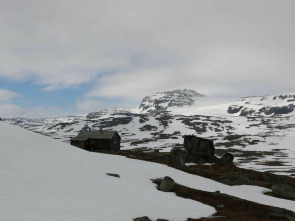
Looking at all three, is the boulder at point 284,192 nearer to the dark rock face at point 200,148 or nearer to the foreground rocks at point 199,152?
the foreground rocks at point 199,152

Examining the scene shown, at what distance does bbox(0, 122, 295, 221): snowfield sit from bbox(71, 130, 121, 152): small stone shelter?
60.2m

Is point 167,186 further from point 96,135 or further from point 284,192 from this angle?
point 96,135

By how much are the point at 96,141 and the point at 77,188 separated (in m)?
78.4

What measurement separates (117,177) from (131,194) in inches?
240

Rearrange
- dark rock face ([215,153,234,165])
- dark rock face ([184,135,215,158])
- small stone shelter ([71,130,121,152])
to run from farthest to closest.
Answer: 1. small stone shelter ([71,130,121,152])
2. dark rock face ([184,135,215,158])
3. dark rock face ([215,153,234,165])

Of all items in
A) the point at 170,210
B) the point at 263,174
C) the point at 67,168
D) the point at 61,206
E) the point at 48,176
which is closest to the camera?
the point at 61,206

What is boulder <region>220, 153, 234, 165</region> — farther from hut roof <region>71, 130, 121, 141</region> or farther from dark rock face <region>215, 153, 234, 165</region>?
hut roof <region>71, 130, 121, 141</region>

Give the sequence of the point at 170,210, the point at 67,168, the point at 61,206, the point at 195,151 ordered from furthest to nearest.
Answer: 1. the point at 195,151
2. the point at 67,168
3. the point at 170,210
4. the point at 61,206

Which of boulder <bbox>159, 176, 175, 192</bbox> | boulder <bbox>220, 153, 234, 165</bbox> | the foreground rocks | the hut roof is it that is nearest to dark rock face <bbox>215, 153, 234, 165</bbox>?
boulder <bbox>220, 153, 234, 165</bbox>

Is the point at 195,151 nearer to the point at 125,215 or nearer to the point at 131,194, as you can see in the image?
the point at 131,194

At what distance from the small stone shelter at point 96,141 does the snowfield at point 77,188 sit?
60.2 meters

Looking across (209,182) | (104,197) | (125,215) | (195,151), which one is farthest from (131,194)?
(195,151)

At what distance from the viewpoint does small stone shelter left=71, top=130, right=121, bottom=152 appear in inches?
4016

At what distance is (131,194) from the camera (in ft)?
90.3
